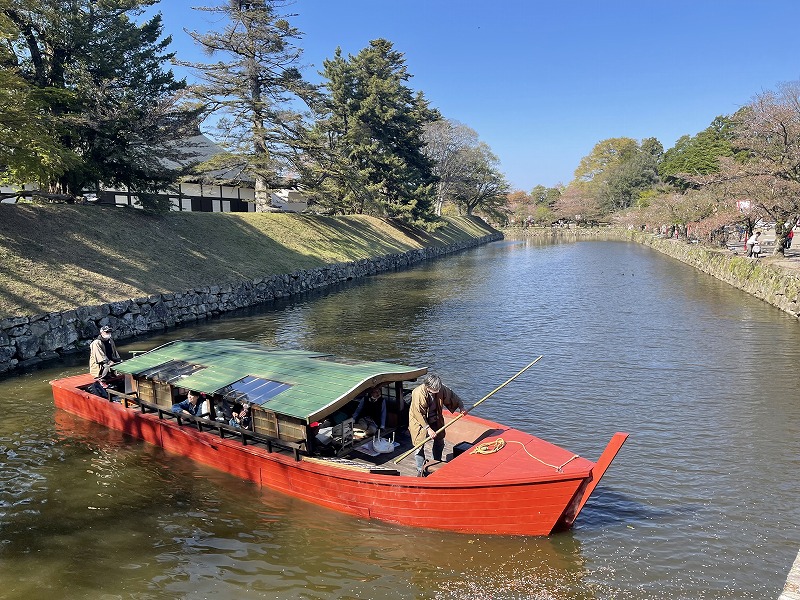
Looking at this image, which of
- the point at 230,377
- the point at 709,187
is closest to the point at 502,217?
the point at 709,187

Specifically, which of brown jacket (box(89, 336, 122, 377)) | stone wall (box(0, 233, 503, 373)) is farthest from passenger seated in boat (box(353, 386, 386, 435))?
stone wall (box(0, 233, 503, 373))

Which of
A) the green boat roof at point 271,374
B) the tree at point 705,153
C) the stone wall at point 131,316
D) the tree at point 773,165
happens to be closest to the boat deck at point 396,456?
the green boat roof at point 271,374

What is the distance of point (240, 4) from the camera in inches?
1692

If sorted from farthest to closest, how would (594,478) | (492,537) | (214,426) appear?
1. (214,426)
2. (492,537)
3. (594,478)

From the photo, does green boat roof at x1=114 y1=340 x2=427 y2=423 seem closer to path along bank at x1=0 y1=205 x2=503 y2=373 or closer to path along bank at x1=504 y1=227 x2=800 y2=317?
path along bank at x1=0 y1=205 x2=503 y2=373

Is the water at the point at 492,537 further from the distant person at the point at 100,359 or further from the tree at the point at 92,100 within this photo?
the tree at the point at 92,100

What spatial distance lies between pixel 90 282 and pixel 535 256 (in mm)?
52035

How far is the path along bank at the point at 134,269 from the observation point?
2180 centimetres

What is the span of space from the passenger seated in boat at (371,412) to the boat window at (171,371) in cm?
433

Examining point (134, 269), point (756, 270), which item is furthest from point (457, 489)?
point (756, 270)

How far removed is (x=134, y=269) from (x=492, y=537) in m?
24.7

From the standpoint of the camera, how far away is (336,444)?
11492mm

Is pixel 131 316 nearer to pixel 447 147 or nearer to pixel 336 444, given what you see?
pixel 336 444

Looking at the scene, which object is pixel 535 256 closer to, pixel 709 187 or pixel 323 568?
pixel 709 187
